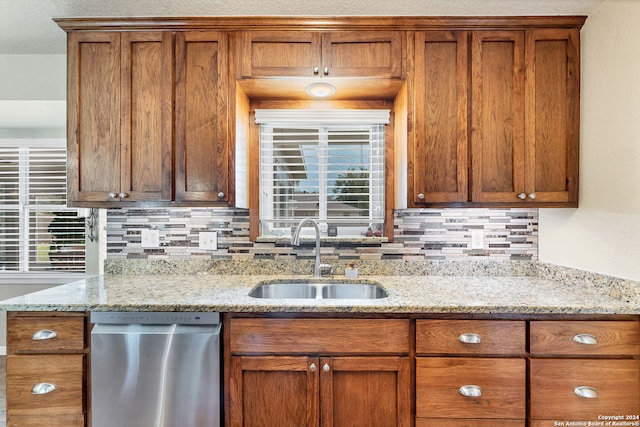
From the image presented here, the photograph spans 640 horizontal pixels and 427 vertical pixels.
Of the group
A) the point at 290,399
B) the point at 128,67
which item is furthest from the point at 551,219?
the point at 128,67

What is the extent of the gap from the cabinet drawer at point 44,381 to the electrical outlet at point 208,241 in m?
0.87

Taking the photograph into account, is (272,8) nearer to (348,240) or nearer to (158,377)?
(348,240)

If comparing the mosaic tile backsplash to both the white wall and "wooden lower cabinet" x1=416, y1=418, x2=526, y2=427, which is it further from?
"wooden lower cabinet" x1=416, y1=418, x2=526, y2=427

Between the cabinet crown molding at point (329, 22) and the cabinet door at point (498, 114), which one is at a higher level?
the cabinet crown molding at point (329, 22)

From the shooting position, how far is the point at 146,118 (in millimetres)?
1830

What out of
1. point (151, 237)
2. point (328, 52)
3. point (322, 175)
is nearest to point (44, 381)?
point (151, 237)

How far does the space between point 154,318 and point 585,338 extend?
185 cm

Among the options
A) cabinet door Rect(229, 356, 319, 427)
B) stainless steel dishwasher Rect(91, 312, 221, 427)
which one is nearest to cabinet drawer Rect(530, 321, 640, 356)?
cabinet door Rect(229, 356, 319, 427)

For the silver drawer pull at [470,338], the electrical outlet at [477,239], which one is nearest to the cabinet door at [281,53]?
the electrical outlet at [477,239]

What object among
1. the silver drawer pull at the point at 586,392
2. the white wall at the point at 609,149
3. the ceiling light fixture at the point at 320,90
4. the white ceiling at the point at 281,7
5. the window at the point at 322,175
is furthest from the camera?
the window at the point at 322,175

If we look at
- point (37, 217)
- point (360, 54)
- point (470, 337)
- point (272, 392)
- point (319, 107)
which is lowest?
point (272, 392)

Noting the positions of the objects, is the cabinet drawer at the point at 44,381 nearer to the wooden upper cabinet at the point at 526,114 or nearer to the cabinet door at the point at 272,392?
the cabinet door at the point at 272,392

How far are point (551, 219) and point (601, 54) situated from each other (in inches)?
35.4

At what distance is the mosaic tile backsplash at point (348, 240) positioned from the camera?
214 centimetres
